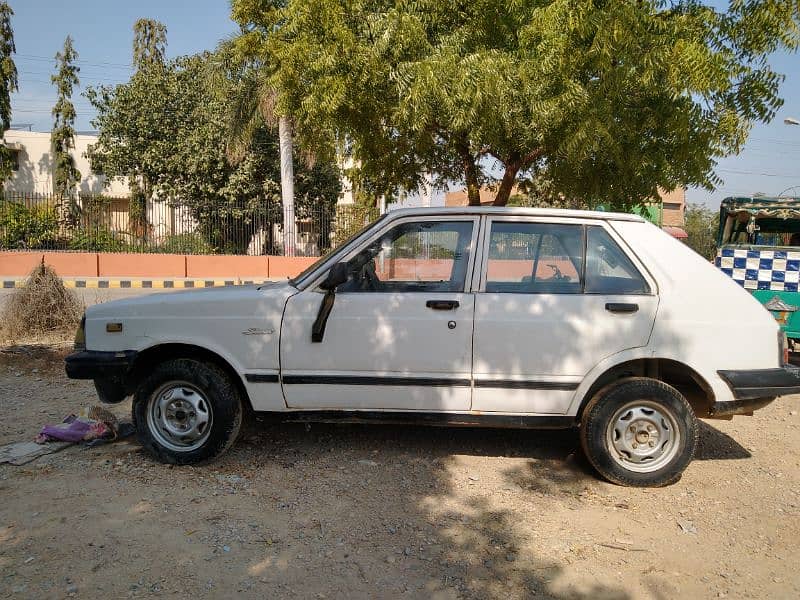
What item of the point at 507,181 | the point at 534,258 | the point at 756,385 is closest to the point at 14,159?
the point at 507,181

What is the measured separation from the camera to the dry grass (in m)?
8.23

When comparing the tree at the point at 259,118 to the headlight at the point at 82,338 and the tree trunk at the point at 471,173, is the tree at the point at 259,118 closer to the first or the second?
the tree trunk at the point at 471,173

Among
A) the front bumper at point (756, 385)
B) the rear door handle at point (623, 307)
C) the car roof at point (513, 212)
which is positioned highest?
the car roof at point (513, 212)

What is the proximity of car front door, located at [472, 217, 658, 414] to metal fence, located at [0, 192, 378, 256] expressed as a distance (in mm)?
14886

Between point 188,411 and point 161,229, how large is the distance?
1703 centimetres

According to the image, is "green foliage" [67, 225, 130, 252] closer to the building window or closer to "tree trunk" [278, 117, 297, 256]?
"tree trunk" [278, 117, 297, 256]

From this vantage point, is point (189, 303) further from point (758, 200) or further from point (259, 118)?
point (259, 118)

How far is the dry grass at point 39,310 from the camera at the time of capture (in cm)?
823

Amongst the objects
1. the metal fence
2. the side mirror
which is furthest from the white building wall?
the side mirror

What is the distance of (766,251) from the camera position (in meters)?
8.16

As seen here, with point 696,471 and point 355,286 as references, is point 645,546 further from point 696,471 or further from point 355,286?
point 355,286

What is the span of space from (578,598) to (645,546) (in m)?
0.73

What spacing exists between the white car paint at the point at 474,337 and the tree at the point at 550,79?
11.5ft

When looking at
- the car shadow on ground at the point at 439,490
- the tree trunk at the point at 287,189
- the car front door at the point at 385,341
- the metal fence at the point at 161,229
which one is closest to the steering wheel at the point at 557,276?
the car front door at the point at 385,341
